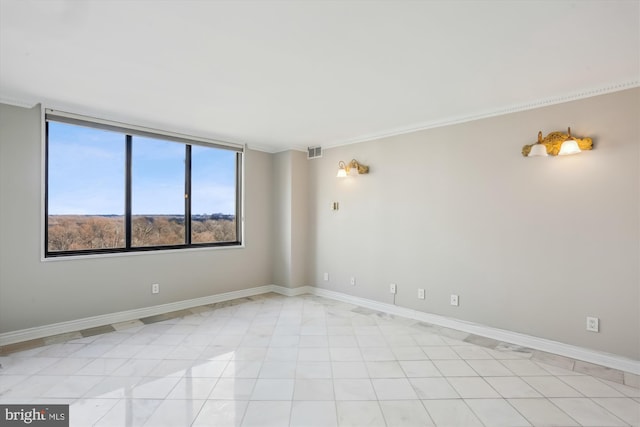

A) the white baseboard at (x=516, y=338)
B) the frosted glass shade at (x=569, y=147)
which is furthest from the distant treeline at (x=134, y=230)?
the frosted glass shade at (x=569, y=147)

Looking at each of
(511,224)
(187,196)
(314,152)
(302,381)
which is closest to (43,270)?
(187,196)

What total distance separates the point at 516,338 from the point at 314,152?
12.3 feet

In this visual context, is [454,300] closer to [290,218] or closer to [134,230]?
[290,218]

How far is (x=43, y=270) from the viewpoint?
3381mm

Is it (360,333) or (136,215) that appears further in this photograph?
(136,215)

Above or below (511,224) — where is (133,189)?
above

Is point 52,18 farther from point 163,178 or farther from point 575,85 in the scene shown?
point 575,85

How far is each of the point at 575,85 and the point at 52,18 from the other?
13.0 feet

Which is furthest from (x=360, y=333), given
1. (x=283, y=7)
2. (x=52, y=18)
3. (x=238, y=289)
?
(x=52, y=18)

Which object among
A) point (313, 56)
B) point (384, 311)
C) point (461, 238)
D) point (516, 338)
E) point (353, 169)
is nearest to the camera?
point (313, 56)

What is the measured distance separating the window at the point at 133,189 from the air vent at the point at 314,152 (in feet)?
3.74

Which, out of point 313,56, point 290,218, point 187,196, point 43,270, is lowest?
point 43,270

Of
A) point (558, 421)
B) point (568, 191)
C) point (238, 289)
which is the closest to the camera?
point (558, 421)

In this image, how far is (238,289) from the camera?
16.6 feet
